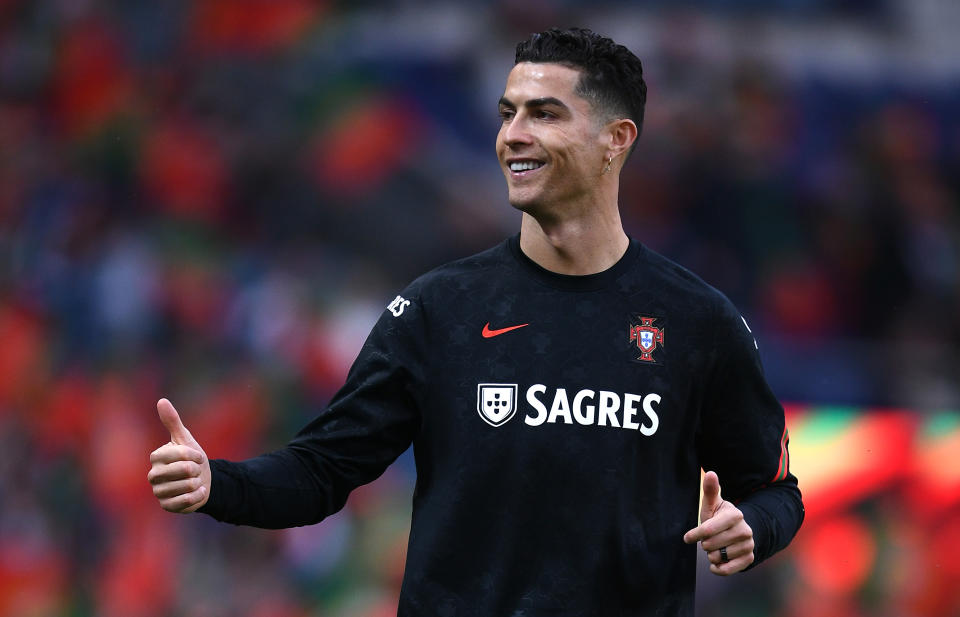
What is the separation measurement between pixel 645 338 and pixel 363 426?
0.73 meters

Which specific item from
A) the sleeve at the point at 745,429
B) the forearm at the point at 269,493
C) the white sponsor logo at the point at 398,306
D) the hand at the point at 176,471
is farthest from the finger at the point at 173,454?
the sleeve at the point at 745,429

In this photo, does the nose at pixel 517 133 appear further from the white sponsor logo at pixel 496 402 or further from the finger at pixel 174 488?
the finger at pixel 174 488

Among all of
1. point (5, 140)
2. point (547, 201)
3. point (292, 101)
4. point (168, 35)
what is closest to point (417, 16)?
point (292, 101)

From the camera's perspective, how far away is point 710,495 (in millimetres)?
2850

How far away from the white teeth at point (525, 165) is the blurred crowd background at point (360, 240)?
3.67 m

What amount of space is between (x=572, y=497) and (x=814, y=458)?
396 centimetres

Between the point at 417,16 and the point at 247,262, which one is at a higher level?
the point at 417,16

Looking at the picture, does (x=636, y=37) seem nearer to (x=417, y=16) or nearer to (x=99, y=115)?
(x=417, y=16)

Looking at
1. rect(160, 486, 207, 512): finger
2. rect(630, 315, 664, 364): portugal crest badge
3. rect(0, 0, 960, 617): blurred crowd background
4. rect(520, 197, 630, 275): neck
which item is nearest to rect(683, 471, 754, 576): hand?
rect(630, 315, 664, 364): portugal crest badge

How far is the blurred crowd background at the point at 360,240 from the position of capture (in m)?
6.60

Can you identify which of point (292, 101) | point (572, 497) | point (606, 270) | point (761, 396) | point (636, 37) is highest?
point (636, 37)

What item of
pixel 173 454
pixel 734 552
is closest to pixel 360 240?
pixel 173 454

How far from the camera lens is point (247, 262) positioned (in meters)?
7.83

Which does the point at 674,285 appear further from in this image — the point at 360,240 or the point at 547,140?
the point at 360,240
